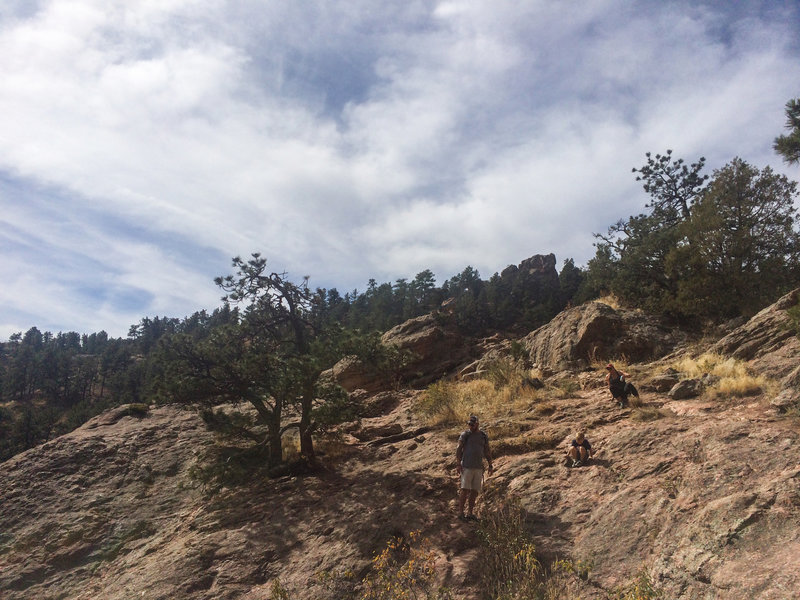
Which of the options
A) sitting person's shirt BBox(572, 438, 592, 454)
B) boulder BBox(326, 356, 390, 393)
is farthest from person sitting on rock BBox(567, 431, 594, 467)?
boulder BBox(326, 356, 390, 393)

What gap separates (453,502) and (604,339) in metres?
10.7

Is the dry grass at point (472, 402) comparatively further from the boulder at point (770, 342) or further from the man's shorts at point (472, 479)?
the boulder at point (770, 342)

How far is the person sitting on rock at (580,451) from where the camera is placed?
894cm

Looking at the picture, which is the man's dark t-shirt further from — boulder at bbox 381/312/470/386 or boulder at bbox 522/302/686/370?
boulder at bbox 381/312/470/386

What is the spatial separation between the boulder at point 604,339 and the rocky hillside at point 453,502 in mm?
241

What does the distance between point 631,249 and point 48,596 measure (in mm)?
25030

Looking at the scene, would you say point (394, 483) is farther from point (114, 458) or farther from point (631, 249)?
point (631, 249)

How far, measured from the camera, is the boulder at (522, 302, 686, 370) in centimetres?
1673

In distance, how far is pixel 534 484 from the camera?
28.9 feet

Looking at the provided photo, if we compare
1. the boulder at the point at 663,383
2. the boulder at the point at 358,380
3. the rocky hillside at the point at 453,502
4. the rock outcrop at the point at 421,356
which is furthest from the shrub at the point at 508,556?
the boulder at the point at 358,380

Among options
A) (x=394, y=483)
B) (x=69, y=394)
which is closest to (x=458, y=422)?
(x=394, y=483)

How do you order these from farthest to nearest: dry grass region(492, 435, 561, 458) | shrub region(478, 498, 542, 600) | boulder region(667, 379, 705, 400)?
A: 1. boulder region(667, 379, 705, 400)
2. dry grass region(492, 435, 561, 458)
3. shrub region(478, 498, 542, 600)

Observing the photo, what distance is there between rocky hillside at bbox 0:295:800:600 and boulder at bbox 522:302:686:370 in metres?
0.24

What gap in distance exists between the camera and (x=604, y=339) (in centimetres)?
1742
